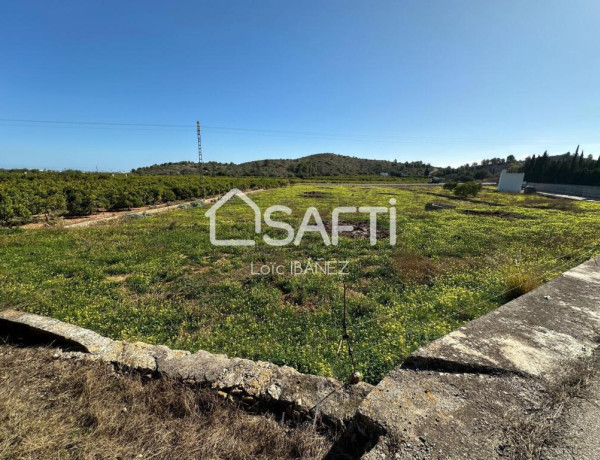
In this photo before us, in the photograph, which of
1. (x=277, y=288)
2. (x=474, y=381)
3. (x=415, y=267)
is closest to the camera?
(x=474, y=381)

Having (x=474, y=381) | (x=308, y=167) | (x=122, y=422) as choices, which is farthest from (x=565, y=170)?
(x=122, y=422)

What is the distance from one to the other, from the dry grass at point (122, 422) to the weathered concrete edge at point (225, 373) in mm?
128

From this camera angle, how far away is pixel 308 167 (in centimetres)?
9162

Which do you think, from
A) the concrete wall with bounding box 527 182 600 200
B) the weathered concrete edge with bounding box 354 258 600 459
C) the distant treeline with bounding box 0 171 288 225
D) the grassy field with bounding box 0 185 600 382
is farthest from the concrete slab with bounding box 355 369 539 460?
the concrete wall with bounding box 527 182 600 200

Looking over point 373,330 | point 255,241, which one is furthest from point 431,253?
point 255,241

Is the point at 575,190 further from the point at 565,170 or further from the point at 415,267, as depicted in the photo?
the point at 415,267

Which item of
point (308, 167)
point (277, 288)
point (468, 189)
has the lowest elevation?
point (277, 288)

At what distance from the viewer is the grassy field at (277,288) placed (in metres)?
3.99

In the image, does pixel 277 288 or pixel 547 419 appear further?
pixel 277 288

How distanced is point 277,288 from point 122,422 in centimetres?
391

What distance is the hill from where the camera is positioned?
79287 millimetres

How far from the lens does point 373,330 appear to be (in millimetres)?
4172

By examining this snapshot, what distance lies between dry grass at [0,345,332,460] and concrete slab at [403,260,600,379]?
1.16m

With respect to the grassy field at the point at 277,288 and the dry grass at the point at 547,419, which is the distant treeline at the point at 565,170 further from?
the dry grass at the point at 547,419
